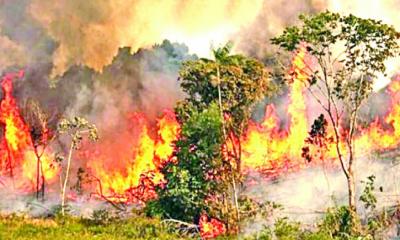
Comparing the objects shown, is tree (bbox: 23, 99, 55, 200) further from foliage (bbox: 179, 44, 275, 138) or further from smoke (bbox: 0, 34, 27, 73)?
foliage (bbox: 179, 44, 275, 138)

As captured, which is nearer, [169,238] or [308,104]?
[169,238]

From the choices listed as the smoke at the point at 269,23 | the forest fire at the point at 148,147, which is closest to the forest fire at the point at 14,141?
the forest fire at the point at 148,147

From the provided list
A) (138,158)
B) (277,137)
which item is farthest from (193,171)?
(138,158)

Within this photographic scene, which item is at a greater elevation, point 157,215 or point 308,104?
point 308,104

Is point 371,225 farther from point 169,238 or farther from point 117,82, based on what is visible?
point 117,82

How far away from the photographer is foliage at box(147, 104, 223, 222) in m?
40.7

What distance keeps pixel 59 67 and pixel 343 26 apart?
49030 millimetres

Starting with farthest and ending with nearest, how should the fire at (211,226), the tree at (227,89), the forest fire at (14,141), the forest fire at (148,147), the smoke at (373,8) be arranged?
the forest fire at (14,141)
the smoke at (373,8)
the forest fire at (148,147)
the tree at (227,89)
the fire at (211,226)

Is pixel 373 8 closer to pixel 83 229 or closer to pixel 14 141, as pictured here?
pixel 14 141

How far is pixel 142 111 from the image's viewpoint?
7494 cm

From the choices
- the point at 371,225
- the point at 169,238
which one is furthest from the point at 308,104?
the point at 169,238

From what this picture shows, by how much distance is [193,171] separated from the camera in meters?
41.6

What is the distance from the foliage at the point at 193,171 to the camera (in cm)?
4069

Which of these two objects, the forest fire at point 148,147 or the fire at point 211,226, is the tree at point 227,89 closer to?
the fire at point 211,226
